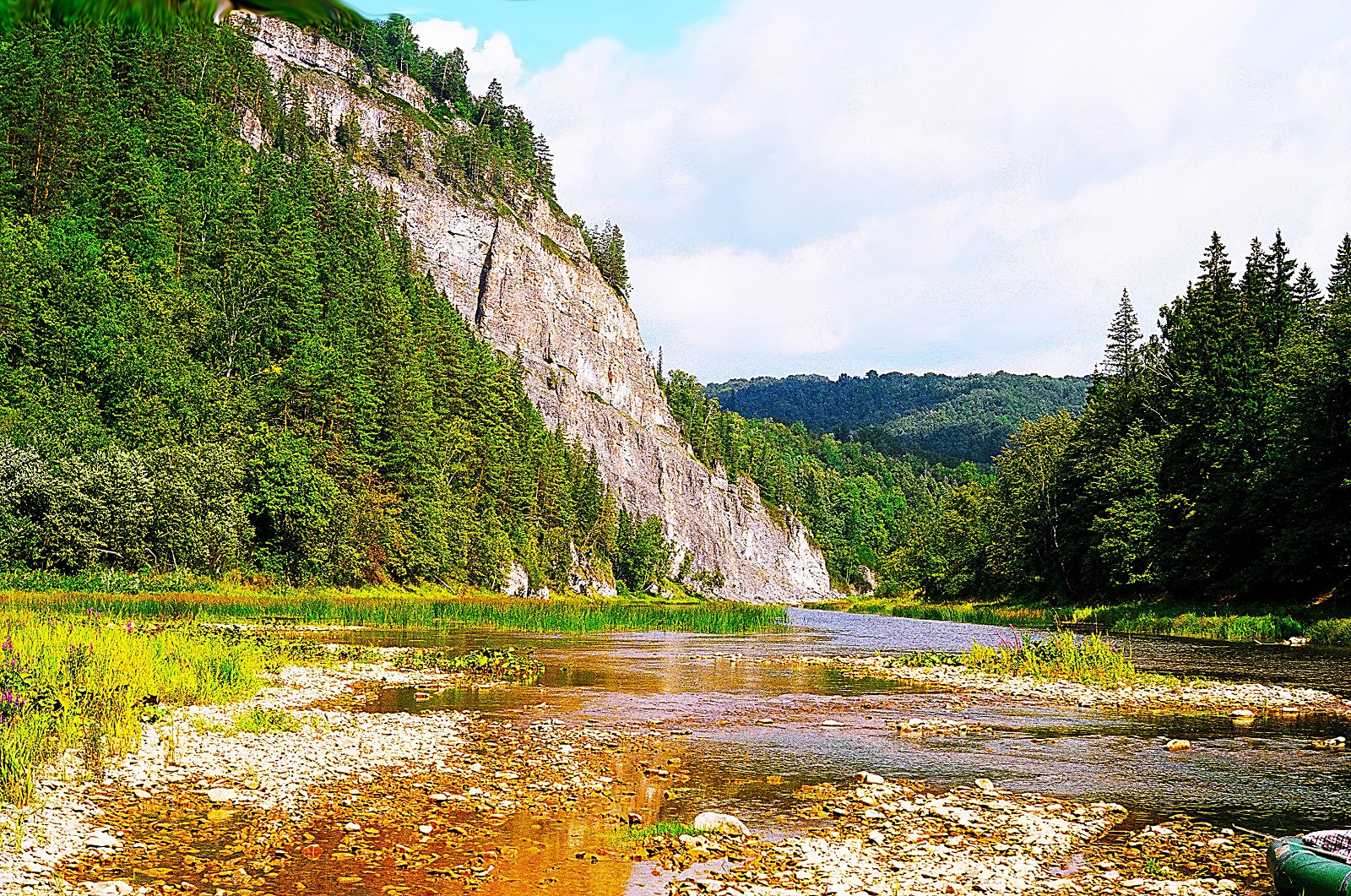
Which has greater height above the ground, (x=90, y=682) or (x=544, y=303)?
(x=544, y=303)

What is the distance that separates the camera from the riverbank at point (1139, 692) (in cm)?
2302

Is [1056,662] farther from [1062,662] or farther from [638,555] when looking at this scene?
[638,555]

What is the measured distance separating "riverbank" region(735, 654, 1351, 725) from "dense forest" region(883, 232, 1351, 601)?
77.0 feet

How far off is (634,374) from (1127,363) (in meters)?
97.7

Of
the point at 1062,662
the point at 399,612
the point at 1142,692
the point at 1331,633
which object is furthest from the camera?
the point at 399,612

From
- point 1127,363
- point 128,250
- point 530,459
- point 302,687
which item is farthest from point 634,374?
point 302,687

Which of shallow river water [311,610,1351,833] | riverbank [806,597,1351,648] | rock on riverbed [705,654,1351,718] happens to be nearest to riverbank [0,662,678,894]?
shallow river water [311,610,1351,833]

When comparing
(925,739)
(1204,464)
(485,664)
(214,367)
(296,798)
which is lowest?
(925,739)

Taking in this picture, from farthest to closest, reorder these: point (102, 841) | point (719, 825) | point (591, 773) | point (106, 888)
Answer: point (591, 773), point (719, 825), point (102, 841), point (106, 888)

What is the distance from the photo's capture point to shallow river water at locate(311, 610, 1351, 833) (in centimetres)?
1409

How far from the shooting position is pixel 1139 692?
26.2 m

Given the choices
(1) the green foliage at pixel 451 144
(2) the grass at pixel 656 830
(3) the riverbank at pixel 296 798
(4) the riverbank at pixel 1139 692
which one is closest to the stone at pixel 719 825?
(2) the grass at pixel 656 830

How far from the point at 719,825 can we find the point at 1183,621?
50.0m

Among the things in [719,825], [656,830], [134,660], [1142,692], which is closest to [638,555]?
[1142,692]
